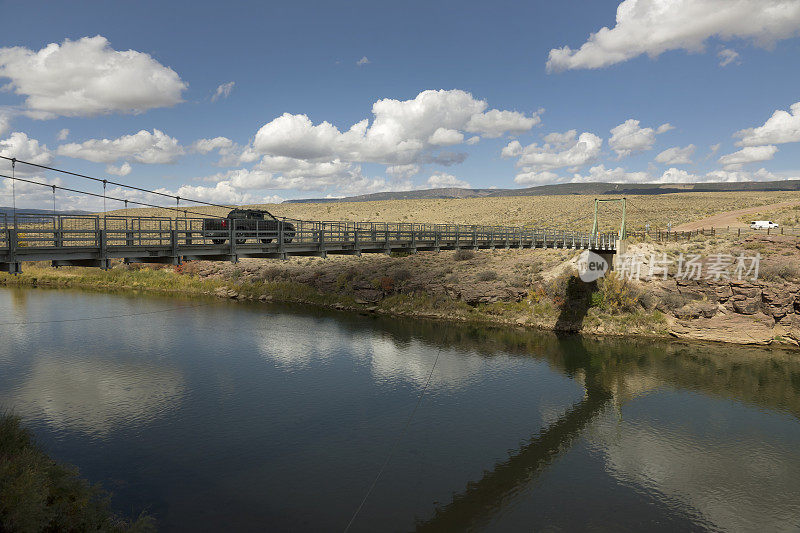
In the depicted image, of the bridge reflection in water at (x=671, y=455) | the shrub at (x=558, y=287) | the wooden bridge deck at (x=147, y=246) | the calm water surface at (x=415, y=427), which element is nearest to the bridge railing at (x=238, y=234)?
the wooden bridge deck at (x=147, y=246)

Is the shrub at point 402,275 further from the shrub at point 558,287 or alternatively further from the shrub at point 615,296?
the shrub at point 615,296

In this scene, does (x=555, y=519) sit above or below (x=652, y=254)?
below

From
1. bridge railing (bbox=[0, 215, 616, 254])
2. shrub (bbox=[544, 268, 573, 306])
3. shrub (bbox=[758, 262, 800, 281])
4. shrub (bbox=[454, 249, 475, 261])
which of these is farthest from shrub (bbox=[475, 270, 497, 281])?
shrub (bbox=[758, 262, 800, 281])

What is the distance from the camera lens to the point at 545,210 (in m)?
96.3

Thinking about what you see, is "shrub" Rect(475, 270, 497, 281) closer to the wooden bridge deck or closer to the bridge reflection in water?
the wooden bridge deck

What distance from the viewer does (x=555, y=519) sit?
522 inches

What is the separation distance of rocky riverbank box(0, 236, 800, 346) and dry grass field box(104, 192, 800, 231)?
3274 centimetres

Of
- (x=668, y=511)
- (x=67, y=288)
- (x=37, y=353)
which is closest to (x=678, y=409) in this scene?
(x=668, y=511)

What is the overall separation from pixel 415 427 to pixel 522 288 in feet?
73.2

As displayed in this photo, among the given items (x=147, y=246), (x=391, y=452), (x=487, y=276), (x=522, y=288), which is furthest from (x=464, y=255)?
(x=147, y=246)

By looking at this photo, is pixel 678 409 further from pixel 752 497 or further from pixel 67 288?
pixel 67 288

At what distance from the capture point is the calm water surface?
44.9 feet

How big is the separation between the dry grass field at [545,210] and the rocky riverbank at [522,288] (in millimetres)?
32744

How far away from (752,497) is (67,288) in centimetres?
5873
